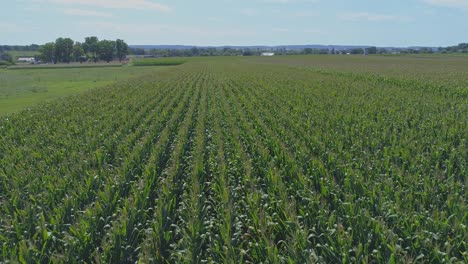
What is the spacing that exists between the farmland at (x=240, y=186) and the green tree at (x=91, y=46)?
533 feet

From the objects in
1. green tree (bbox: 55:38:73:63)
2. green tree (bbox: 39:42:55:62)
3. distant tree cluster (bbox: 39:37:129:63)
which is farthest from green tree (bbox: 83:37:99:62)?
green tree (bbox: 39:42:55:62)

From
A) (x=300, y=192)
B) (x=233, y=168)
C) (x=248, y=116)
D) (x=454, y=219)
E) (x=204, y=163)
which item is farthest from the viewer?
(x=248, y=116)

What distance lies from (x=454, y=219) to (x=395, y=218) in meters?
0.74

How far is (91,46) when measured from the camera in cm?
16838

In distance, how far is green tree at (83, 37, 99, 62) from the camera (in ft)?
550

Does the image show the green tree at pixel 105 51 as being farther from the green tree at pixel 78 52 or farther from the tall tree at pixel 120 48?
the green tree at pixel 78 52

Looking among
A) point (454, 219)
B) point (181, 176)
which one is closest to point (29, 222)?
point (181, 176)

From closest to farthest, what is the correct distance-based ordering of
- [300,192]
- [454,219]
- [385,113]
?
Answer: [454,219] < [300,192] < [385,113]

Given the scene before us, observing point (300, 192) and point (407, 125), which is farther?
point (407, 125)

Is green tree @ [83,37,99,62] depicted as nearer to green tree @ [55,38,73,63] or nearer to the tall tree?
the tall tree

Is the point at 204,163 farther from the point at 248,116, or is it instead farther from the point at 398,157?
the point at 248,116

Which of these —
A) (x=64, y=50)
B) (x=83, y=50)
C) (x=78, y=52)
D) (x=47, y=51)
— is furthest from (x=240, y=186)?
(x=83, y=50)

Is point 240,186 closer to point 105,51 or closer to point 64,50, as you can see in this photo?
point 64,50

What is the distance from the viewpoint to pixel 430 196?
632 cm
